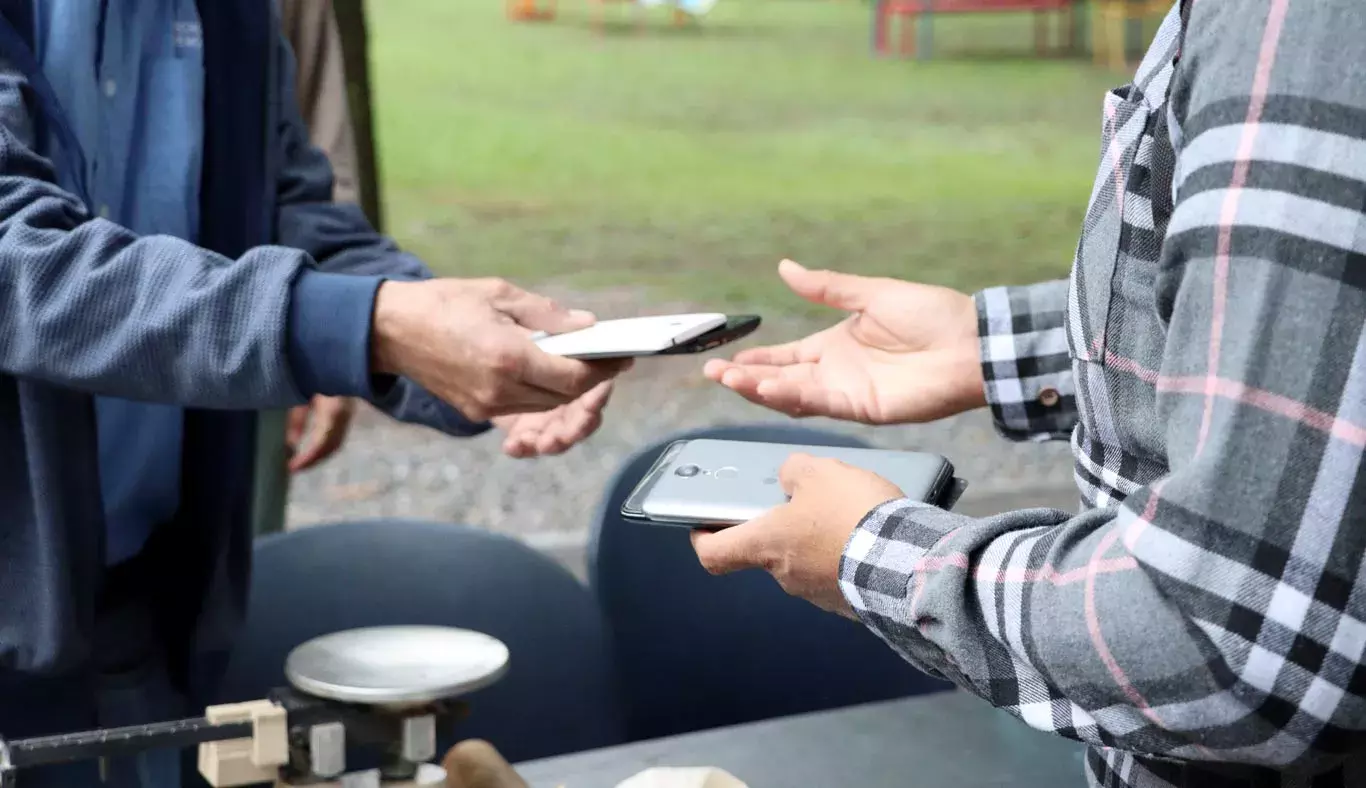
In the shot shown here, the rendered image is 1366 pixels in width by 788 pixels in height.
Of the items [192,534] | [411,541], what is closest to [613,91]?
[411,541]

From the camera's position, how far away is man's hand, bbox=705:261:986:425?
1.10 meters

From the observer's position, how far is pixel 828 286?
1216 millimetres

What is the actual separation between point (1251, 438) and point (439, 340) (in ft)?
1.91

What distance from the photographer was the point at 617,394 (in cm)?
396

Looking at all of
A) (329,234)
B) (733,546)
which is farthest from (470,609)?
(733,546)

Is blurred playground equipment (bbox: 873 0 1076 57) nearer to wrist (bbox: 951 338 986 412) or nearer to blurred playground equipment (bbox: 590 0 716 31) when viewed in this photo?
blurred playground equipment (bbox: 590 0 716 31)

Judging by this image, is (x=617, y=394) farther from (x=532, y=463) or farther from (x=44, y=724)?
(x=44, y=724)

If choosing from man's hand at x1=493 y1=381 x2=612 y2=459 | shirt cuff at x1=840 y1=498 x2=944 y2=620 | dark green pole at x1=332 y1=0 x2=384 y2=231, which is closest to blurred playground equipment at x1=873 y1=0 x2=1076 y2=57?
dark green pole at x1=332 y1=0 x2=384 y2=231

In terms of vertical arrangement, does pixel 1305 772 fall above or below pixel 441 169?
above

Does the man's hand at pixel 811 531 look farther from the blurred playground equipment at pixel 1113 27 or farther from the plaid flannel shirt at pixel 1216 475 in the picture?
the blurred playground equipment at pixel 1113 27

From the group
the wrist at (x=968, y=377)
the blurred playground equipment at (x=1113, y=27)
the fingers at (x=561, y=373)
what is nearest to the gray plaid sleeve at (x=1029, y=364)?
the wrist at (x=968, y=377)

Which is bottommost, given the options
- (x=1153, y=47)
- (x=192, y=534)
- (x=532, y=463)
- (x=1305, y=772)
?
(x=532, y=463)

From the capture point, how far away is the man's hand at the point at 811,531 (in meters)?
0.75

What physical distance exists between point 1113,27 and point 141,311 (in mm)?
3498
